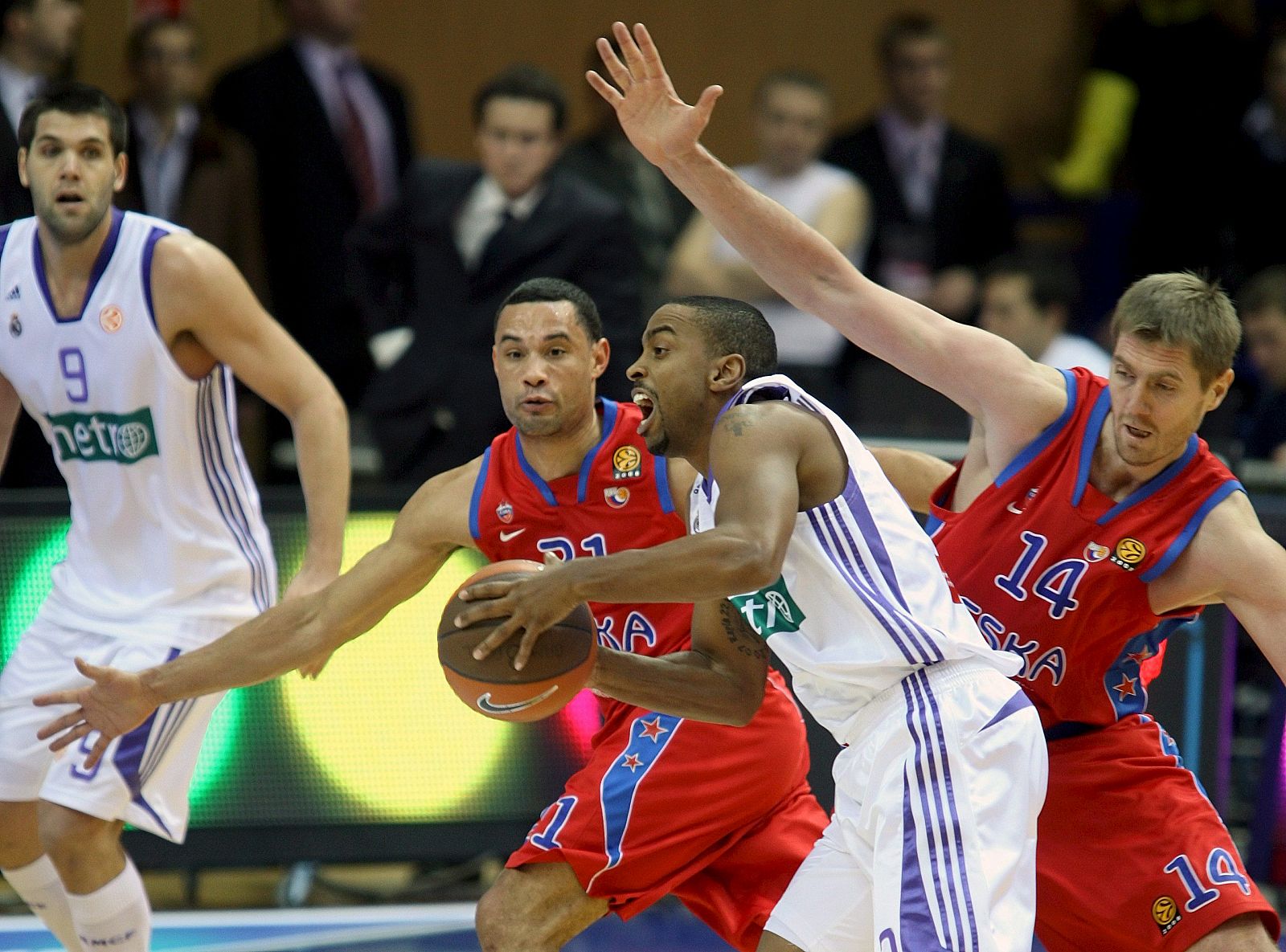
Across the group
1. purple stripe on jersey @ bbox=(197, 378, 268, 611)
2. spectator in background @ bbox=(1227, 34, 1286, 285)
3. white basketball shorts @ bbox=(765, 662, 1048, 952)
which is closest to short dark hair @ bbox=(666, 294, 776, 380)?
white basketball shorts @ bbox=(765, 662, 1048, 952)

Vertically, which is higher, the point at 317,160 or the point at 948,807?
the point at 317,160

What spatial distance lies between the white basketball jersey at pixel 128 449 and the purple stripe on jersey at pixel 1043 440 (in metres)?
2.22

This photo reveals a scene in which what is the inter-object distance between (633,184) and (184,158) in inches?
74.3

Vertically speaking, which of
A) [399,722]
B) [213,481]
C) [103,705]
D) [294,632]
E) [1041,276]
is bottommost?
[399,722]

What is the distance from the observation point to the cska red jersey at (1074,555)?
4461 mm

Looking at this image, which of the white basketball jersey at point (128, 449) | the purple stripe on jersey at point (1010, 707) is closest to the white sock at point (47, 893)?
the white basketball jersey at point (128, 449)

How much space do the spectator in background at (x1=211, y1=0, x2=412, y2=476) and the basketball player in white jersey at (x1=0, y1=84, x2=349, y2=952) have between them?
9.71ft

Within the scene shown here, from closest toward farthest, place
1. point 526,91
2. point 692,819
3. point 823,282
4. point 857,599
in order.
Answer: point 857,599 < point 823,282 < point 692,819 < point 526,91

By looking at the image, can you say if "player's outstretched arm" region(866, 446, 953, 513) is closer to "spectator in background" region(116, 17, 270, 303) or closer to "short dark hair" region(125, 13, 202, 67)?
"spectator in background" region(116, 17, 270, 303)

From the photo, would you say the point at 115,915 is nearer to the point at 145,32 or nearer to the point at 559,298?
the point at 559,298

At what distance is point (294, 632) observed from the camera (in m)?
4.70

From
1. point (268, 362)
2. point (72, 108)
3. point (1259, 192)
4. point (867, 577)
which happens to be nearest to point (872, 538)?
point (867, 577)

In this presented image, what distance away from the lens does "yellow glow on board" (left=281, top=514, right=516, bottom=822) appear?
6.75 metres

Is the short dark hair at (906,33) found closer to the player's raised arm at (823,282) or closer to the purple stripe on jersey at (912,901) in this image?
the player's raised arm at (823,282)
